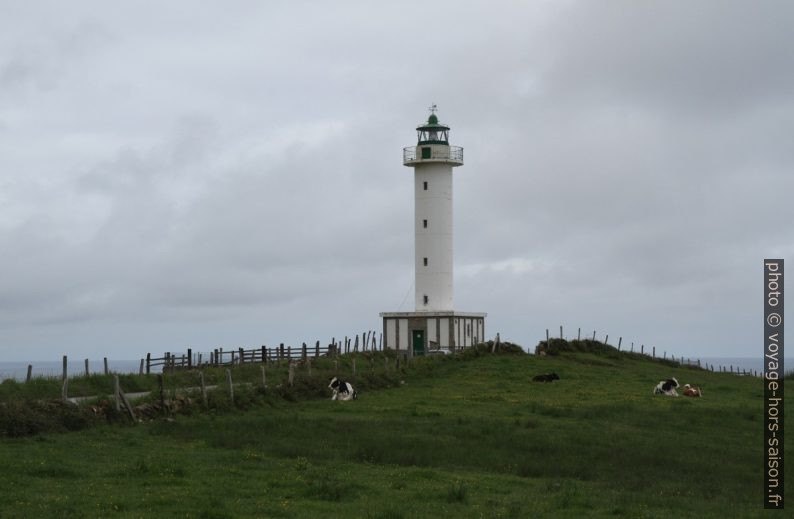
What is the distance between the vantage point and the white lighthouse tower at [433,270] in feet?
214

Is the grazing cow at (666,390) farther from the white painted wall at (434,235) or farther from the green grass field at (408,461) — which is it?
the white painted wall at (434,235)

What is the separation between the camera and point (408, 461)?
2391 cm

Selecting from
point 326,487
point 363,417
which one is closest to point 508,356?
point 363,417

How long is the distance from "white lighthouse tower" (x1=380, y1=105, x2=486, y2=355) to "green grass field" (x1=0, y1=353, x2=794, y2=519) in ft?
83.4

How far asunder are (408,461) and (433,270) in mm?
43259

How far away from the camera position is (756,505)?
20234mm

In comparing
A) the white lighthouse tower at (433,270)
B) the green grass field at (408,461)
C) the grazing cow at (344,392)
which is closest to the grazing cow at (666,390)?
the green grass field at (408,461)

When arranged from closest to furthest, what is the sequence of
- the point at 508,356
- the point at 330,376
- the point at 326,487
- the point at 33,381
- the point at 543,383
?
the point at 326,487, the point at 33,381, the point at 330,376, the point at 543,383, the point at 508,356

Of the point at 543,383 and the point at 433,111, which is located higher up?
the point at 433,111

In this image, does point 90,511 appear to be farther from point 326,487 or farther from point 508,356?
point 508,356

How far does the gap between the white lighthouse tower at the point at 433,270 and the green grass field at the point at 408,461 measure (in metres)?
25.4

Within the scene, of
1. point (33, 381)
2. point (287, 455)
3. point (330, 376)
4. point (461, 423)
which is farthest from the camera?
point (330, 376)

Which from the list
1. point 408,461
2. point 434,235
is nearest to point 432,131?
point 434,235

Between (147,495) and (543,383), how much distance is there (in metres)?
31.8
